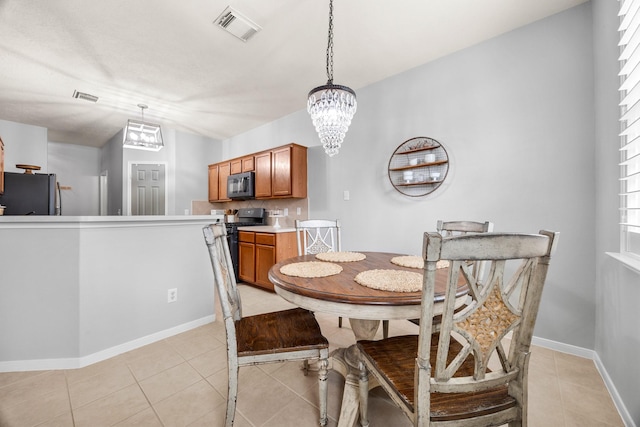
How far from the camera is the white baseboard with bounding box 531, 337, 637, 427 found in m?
1.35

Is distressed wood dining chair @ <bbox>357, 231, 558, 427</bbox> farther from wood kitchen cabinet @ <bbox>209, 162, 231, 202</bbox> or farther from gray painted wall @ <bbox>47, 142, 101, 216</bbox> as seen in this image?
gray painted wall @ <bbox>47, 142, 101, 216</bbox>

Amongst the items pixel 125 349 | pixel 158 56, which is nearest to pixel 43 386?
pixel 125 349

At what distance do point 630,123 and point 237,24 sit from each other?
2701 millimetres

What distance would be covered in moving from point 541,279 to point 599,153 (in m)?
1.82

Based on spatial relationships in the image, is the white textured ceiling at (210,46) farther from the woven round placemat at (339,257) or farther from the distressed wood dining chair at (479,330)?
the distressed wood dining chair at (479,330)

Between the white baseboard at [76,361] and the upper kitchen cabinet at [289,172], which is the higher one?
the upper kitchen cabinet at [289,172]

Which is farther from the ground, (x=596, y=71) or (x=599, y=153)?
(x=596, y=71)

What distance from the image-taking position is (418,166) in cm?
274

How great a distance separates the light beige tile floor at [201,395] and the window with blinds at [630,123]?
0.91 metres

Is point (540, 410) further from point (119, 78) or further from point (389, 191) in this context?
point (119, 78)

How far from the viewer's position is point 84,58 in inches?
104

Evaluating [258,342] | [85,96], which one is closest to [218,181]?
[85,96]

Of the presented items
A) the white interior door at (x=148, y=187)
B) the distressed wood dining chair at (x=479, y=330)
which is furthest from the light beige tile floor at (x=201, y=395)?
the white interior door at (x=148, y=187)

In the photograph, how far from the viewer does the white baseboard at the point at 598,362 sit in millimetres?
1351
